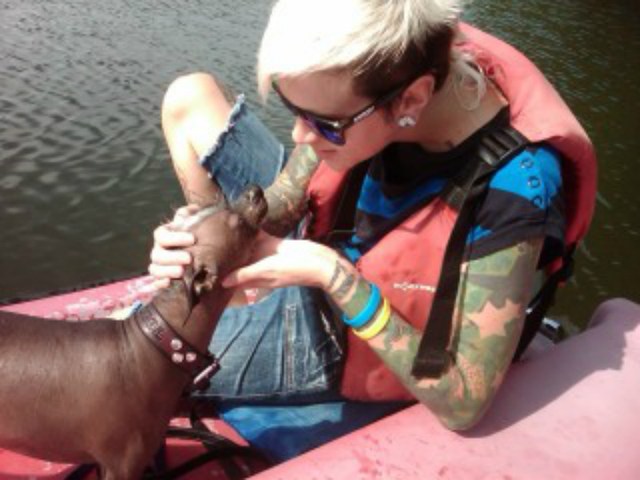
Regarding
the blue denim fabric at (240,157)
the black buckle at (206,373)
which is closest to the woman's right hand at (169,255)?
the black buckle at (206,373)

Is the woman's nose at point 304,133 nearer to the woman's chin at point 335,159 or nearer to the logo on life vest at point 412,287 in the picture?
the woman's chin at point 335,159

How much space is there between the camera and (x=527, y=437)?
103 inches

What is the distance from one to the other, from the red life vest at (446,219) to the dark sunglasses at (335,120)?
0.49 meters

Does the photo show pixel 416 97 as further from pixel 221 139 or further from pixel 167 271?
pixel 221 139

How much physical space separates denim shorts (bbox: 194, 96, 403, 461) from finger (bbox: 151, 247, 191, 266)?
0.66 meters

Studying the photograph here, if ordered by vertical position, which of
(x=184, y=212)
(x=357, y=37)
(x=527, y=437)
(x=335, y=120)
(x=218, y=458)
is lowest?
(x=218, y=458)

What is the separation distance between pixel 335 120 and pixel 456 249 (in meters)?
0.63

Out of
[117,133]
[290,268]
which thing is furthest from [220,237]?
[117,133]

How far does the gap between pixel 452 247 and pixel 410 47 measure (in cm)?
71

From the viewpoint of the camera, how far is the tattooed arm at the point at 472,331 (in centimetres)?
235

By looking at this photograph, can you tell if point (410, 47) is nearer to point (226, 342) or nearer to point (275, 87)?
point (275, 87)

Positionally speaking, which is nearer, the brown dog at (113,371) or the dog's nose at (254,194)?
the brown dog at (113,371)

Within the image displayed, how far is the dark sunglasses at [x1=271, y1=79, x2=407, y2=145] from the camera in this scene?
2.38 metres

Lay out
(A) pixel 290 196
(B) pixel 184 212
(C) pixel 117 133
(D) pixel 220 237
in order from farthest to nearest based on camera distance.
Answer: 1. (C) pixel 117 133
2. (A) pixel 290 196
3. (B) pixel 184 212
4. (D) pixel 220 237
